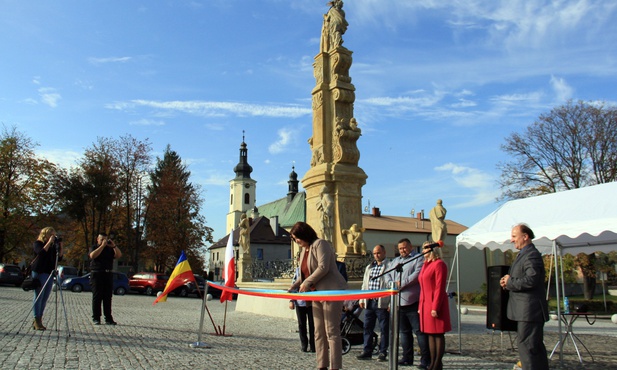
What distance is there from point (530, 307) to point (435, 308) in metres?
1.17

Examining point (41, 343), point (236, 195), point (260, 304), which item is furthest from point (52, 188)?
point (236, 195)

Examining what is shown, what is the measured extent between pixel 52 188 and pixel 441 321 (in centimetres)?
3798

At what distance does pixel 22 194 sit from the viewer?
4053cm

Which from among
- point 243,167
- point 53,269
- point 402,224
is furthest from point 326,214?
point 243,167

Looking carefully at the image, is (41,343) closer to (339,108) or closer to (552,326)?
(339,108)

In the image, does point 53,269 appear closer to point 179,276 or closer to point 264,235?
point 179,276

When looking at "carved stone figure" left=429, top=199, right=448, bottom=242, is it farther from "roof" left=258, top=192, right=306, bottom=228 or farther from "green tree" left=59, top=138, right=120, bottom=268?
"roof" left=258, top=192, right=306, bottom=228

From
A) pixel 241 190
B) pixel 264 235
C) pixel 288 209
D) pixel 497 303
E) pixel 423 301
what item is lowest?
pixel 497 303

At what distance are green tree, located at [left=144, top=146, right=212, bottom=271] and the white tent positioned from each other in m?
34.5

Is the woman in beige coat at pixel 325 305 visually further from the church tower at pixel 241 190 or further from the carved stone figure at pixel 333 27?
the church tower at pixel 241 190

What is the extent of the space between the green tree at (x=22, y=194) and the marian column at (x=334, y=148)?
97.8ft

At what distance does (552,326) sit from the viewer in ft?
50.7

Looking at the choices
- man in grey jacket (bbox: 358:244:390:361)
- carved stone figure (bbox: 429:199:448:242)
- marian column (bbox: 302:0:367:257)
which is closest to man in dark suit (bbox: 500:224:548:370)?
man in grey jacket (bbox: 358:244:390:361)

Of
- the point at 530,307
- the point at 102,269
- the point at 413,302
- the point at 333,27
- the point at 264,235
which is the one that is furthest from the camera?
the point at 264,235
